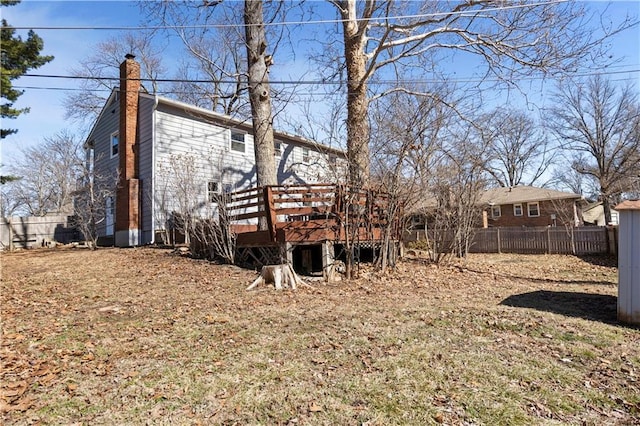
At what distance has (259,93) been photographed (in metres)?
11.0

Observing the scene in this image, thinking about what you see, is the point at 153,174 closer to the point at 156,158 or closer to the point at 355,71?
the point at 156,158

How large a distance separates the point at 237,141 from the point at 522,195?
22.3 m

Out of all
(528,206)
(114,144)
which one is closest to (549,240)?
(528,206)

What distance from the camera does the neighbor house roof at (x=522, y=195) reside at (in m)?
26.6

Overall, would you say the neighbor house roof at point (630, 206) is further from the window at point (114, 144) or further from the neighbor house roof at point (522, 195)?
the neighbor house roof at point (522, 195)

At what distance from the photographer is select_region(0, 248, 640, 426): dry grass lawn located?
3180 mm

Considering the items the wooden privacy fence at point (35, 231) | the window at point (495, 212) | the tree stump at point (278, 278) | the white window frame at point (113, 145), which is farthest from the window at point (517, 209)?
the wooden privacy fence at point (35, 231)

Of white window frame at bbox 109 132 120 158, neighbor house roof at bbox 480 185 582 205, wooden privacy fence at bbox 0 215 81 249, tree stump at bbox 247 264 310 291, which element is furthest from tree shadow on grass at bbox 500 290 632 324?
neighbor house roof at bbox 480 185 582 205

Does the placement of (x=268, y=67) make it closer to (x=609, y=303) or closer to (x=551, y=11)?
(x=551, y=11)

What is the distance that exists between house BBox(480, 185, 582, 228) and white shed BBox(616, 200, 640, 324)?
811 inches

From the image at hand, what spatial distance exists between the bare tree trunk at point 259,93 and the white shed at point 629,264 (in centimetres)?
764

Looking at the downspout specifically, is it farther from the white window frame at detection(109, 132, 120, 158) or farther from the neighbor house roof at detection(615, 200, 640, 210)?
the neighbor house roof at detection(615, 200, 640, 210)

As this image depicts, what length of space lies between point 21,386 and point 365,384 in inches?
123

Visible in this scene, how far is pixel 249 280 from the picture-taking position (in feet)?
26.5
